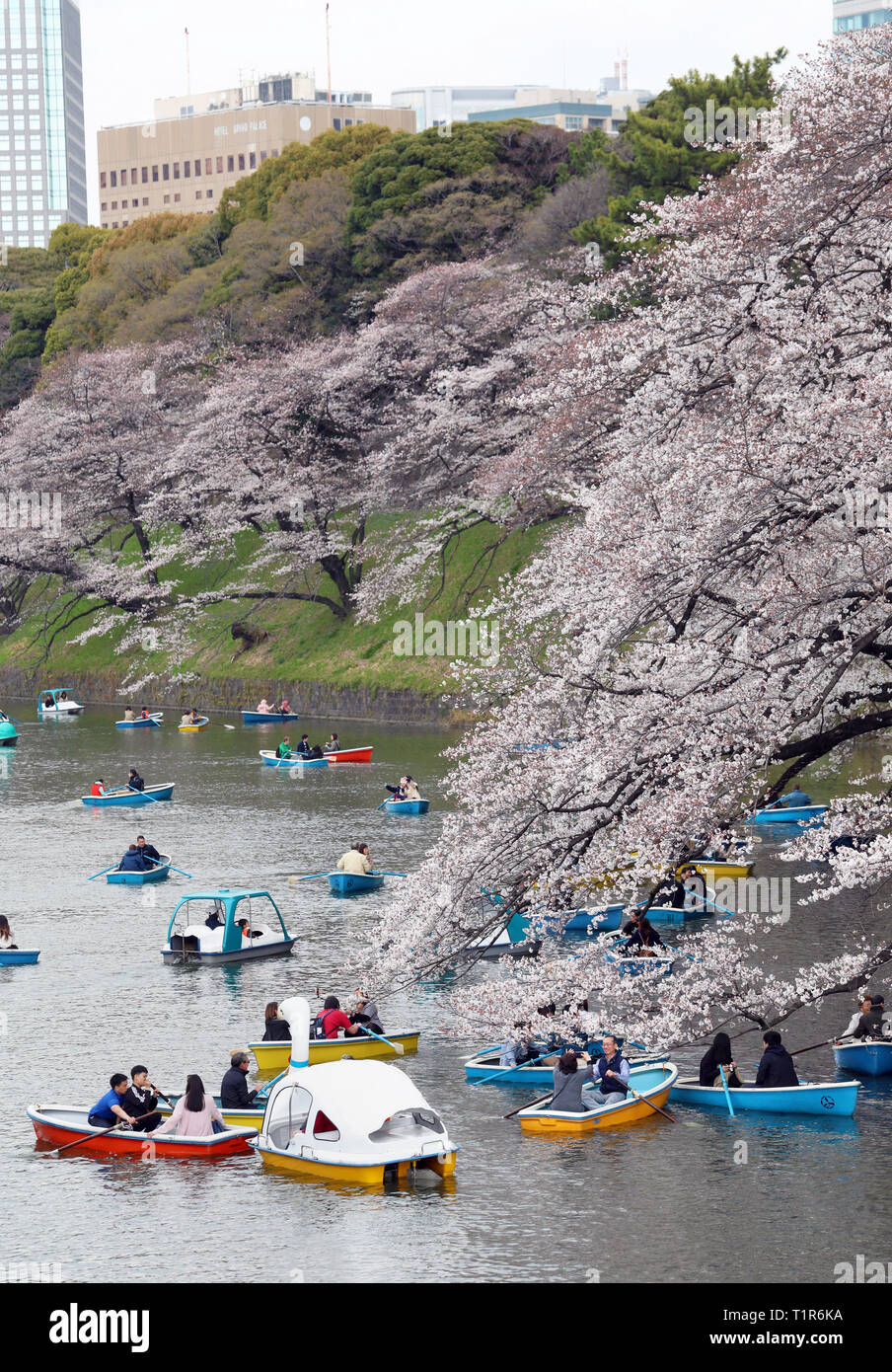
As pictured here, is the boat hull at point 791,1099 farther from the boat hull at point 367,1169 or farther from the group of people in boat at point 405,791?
the group of people in boat at point 405,791

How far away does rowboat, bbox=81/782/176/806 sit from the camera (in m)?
50.9

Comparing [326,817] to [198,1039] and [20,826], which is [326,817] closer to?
[20,826]

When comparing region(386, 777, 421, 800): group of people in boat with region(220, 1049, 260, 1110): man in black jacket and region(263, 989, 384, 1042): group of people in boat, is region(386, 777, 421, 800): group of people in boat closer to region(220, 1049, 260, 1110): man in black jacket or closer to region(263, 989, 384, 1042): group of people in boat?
region(263, 989, 384, 1042): group of people in boat

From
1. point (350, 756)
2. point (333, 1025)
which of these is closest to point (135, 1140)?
point (333, 1025)

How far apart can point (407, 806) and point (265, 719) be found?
24236 millimetres

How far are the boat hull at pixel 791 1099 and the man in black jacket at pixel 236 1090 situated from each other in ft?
21.6

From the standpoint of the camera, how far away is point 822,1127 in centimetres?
2125

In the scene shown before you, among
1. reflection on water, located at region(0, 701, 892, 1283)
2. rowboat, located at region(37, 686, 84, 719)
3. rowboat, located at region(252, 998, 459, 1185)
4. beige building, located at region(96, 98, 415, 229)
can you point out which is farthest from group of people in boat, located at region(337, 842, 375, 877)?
beige building, located at region(96, 98, 415, 229)

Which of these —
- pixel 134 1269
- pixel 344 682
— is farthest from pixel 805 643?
pixel 344 682

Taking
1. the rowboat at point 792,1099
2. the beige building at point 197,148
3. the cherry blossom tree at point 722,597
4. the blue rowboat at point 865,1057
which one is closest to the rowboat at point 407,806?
the cherry blossom tree at point 722,597

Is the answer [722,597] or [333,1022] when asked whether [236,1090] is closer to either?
[333,1022]

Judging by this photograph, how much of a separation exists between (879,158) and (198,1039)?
17.7m

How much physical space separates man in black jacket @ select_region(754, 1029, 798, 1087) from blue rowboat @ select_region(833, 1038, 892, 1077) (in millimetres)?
1908

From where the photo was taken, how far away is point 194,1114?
2116 centimetres
